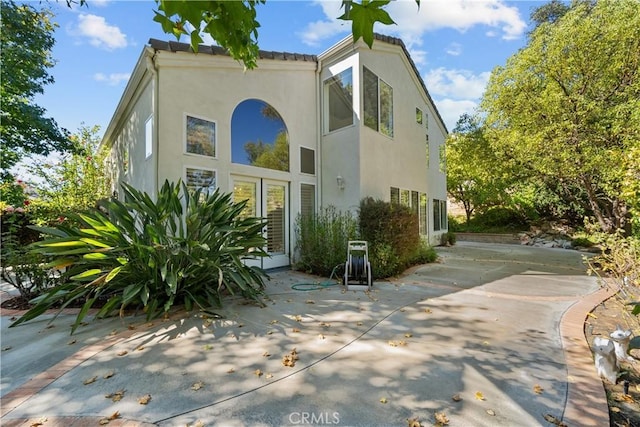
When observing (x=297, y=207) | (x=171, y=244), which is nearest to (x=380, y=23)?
(x=171, y=244)

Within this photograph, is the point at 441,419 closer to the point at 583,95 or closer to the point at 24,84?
the point at 583,95

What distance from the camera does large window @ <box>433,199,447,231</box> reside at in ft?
46.5

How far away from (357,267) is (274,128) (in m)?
4.54

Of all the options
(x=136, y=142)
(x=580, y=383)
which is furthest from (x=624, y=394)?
(x=136, y=142)

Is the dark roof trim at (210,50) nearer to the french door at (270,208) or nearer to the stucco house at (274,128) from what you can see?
the stucco house at (274,128)

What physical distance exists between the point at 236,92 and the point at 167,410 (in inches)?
269

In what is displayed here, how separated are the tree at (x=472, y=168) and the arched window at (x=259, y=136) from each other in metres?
9.59

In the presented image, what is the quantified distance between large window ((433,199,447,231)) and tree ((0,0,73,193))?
15.8m

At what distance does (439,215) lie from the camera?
14.8m

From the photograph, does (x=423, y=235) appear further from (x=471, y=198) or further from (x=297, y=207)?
(x=471, y=198)

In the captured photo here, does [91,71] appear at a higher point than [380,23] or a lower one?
higher

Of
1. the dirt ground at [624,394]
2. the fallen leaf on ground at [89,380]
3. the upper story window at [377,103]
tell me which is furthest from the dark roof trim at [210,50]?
the dirt ground at [624,394]

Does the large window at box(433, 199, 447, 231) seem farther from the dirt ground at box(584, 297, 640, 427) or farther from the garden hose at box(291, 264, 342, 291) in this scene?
the dirt ground at box(584, 297, 640, 427)

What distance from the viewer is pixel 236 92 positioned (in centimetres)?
716
